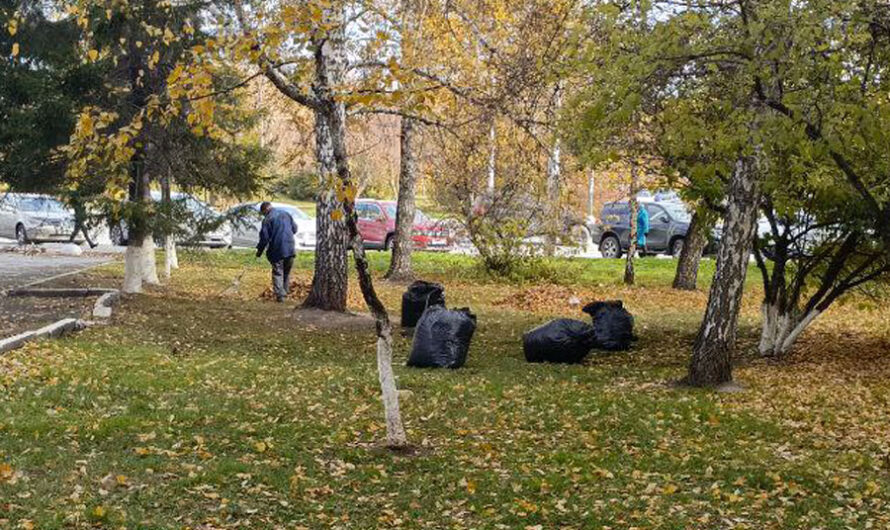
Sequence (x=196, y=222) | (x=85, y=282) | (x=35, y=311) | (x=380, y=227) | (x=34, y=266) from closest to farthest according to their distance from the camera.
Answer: (x=35, y=311), (x=196, y=222), (x=85, y=282), (x=34, y=266), (x=380, y=227)

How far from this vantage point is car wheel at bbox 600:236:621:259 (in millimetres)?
30141

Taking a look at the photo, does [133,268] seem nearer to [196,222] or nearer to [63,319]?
[196,222]

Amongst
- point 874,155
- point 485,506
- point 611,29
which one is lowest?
point 485,506

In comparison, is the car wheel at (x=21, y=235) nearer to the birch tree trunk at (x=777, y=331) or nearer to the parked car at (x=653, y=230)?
the parked car at (x=653, y=230)

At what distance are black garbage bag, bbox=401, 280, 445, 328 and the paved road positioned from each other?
7189 mm

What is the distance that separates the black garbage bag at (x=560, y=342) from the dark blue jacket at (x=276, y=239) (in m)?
6.26

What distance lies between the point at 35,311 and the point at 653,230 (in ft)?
67.1

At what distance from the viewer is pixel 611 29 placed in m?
7.85

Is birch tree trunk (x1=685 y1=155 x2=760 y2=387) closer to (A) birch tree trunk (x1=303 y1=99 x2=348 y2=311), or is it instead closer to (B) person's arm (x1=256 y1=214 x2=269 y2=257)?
(A) birch tree trunk (x1=303 y1=99 x2=348 y2=311)

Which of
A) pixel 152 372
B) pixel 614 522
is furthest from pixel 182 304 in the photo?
pixel 614 522

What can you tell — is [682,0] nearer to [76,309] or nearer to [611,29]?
[611,29]

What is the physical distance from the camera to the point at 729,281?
376 inches

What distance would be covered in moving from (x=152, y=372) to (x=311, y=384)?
147 centimetres

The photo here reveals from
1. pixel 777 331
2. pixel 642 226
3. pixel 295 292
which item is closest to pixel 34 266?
pixel 295 292
